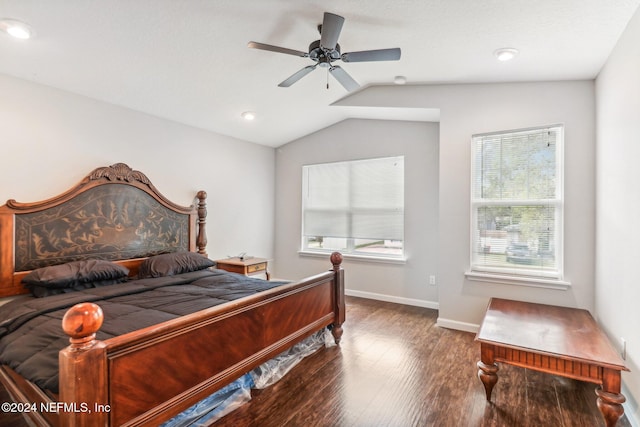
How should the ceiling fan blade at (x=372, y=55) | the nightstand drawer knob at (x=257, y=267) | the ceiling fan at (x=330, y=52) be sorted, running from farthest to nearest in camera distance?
1. the nightstand drawer knob at (x=257, y=267)
2. the ceiling fan blade at (x=372, y=55)
3. the ceiling fan at (x=330, y=52)

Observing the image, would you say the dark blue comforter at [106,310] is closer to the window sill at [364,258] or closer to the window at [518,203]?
the window sill at [364,258]

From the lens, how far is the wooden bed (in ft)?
4.40

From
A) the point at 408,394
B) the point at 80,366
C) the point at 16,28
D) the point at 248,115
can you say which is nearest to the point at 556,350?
the point at 408,394

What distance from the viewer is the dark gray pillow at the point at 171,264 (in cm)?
344

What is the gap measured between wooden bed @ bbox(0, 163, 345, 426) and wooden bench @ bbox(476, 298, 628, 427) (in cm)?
141

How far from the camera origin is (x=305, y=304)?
2781 millimetres

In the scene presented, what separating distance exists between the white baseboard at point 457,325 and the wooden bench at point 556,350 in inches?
29.3

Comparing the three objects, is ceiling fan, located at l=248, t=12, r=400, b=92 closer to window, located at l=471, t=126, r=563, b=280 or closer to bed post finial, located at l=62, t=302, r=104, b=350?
window, located at l=471, t=126, r=563, b=280

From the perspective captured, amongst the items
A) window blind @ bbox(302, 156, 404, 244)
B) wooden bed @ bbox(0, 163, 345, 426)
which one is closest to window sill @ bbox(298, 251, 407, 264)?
window blind @ bbox(302, 156, 404, 244)

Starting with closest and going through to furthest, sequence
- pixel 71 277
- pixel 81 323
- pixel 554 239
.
Result: pixel 81 323, pixel 71 277, pixel 554 239

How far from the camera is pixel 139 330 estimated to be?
1.59m

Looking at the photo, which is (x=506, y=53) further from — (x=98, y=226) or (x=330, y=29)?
(x=98, y=226)

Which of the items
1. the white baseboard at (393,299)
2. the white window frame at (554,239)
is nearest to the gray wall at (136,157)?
the white baseboard at (393,299)

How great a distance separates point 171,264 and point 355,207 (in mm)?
2754
